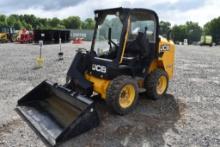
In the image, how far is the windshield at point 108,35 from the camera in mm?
5740

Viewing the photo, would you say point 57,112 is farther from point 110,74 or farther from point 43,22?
point 43,22

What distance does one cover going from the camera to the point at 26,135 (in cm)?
449

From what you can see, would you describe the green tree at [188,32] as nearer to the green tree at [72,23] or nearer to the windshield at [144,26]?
the green tree at [72,23]

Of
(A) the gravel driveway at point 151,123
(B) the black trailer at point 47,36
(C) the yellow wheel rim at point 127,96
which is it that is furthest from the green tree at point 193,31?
(C) the yellow wheel rim at point 127,96

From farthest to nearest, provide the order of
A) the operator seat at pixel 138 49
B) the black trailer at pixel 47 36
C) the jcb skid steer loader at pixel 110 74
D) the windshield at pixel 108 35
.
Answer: the black trailer at pixel 47 36 < the operator seat at pixel 138 49 < the windshield at pixel 108 35 < the jcb skid steer loader at pixel 110 74

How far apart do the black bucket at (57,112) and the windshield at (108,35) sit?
4.39 ft

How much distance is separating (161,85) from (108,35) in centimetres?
185

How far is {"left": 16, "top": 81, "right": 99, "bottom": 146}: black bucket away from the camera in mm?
4336

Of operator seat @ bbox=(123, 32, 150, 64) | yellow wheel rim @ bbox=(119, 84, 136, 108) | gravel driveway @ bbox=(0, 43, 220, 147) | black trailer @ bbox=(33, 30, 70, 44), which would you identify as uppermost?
black trailer @ bbox=(33, 30, 70, 44)

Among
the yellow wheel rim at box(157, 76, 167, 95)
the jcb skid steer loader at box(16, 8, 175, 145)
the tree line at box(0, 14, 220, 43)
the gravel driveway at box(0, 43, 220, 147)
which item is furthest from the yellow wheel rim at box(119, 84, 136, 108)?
the tree line at box(0, 14, 220, 43)

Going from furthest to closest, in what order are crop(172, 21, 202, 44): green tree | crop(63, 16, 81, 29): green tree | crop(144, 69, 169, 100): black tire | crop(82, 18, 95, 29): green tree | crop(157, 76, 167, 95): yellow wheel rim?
crop(63, 16, 81, 29): green tree
crop(82, 18, 95, 29): green tree
crop(172, 21, 202, 44): green tree
crop(157, 76, 167, 95): yellow wheel rim
crop(144, 69, 169, 100): black tire

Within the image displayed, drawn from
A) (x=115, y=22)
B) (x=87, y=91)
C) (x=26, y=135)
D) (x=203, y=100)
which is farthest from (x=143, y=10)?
(x=26, y=135)

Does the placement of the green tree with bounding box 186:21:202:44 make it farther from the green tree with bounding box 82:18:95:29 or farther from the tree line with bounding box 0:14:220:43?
the green tree with bounding box 82:18:95:29

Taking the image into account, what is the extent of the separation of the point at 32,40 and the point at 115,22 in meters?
26.3
